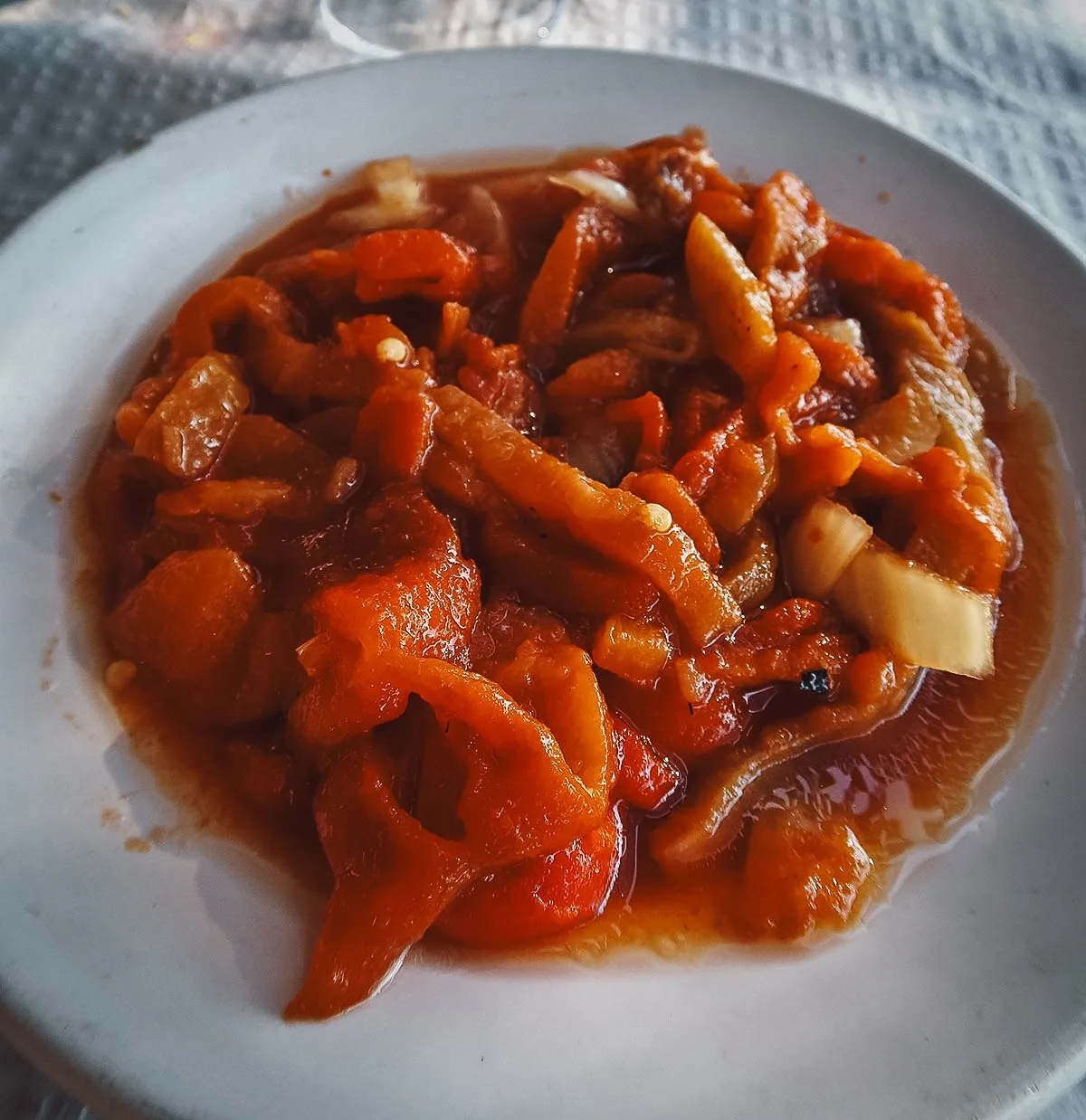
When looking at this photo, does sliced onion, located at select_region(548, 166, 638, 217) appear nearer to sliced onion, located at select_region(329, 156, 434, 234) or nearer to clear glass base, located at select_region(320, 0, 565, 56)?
sliced onion, located at select_region(329, 156, 434, 234)

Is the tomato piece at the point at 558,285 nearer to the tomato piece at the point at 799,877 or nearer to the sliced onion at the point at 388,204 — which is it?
the sliced onion at the point at 388,204

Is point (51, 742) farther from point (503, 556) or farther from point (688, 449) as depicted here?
point (688, 449)

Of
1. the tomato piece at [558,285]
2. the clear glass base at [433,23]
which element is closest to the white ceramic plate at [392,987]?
the tomato piece at [558,285]

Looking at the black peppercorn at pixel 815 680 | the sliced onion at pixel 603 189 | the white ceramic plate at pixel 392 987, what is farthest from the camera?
the sliced onion at pixel 603 189

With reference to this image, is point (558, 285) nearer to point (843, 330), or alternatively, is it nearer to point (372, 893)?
point (843, 330)

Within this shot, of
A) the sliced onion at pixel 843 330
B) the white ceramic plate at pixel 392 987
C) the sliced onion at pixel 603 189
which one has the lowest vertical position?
the white ceramic plate at pixel 392 987

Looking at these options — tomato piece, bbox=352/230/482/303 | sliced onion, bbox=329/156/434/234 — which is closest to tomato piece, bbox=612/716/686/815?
tomato piece, bbox=352/230/482/303

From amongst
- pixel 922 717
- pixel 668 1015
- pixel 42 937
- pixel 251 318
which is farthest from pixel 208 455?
pixel 922 717
